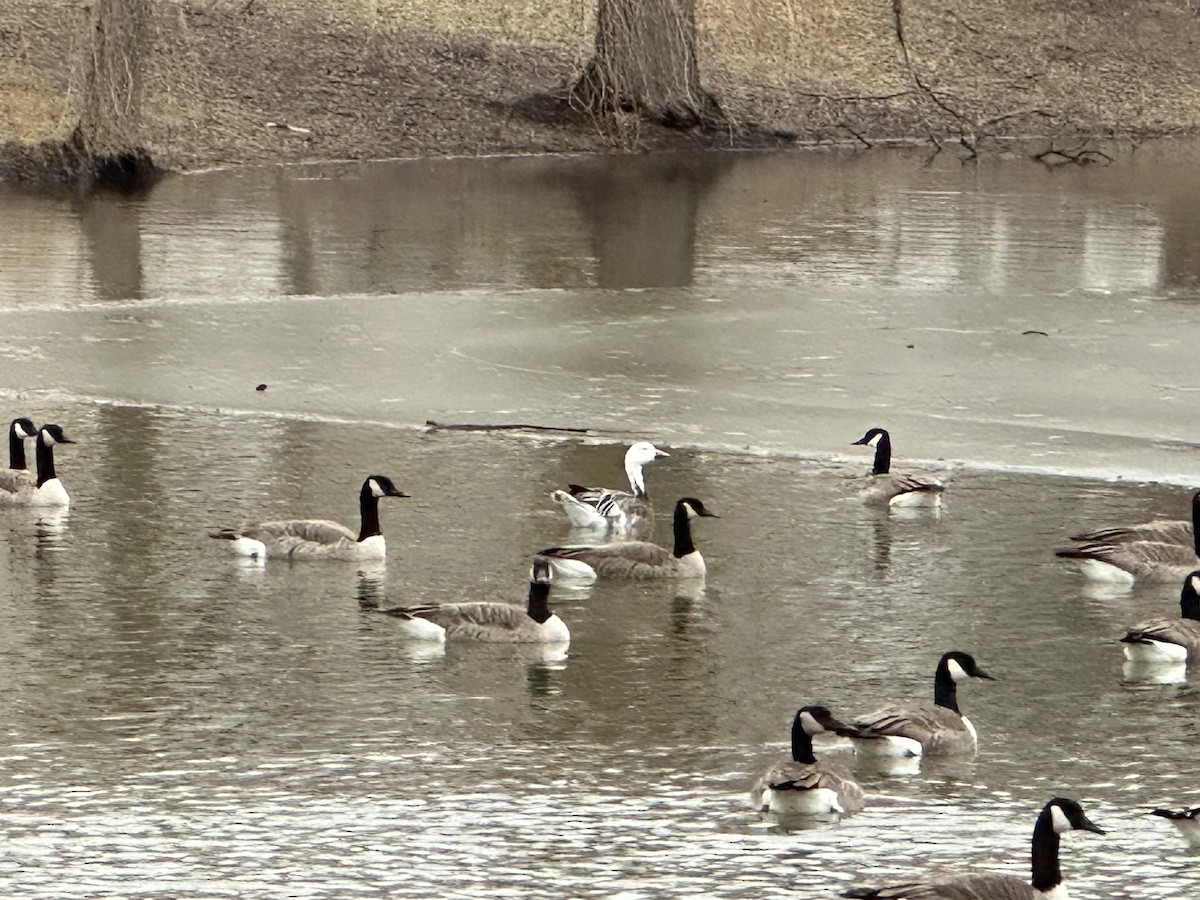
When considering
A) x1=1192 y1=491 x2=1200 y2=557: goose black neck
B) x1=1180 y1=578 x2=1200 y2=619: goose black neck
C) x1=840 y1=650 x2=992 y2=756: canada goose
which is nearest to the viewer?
x1=840 y1=650 x2=992 y2=756: canada goose

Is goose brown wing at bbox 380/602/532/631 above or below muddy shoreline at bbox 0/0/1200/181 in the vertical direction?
below

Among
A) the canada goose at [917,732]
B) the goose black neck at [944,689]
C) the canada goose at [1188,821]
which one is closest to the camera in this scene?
the canada goose at [1188,821]

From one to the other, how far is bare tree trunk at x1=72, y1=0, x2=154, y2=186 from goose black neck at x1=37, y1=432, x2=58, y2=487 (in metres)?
12.9

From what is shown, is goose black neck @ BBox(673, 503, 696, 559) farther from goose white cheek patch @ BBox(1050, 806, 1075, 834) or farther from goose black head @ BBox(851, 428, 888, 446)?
goose white cheek patch @ BBox(1050, 806, 1075, 834)

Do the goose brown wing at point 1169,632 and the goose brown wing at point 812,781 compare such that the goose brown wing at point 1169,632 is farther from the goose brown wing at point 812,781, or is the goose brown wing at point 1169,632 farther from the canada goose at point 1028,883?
the canada goose at point 1028,883

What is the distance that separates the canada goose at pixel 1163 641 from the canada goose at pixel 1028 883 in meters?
2.54

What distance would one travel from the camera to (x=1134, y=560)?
11320mm

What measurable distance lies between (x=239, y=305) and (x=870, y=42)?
1682 centimetres

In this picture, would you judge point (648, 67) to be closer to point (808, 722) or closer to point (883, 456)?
point (883, 456)

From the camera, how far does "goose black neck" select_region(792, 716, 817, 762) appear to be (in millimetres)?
8406

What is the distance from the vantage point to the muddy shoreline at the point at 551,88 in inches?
1097

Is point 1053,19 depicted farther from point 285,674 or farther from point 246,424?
point 285,674

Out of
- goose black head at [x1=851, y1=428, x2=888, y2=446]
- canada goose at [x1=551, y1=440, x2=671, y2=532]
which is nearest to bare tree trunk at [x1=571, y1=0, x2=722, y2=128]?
goose black head at [x1=851, y1=428, x2=888, y2=446]

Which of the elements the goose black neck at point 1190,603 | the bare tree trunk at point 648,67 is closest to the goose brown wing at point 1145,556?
the goose black neck at point 1190,603
